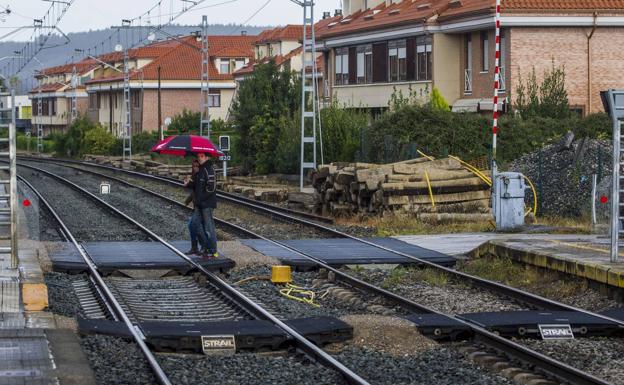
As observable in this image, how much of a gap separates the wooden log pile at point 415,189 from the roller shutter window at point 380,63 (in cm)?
2528

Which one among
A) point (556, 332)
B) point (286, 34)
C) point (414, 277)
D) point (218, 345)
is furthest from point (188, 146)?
point (286, 34)

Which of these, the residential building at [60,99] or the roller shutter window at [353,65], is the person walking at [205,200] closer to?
the roller shutter window at [353,65]

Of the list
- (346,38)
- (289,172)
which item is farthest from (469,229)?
(346,38)

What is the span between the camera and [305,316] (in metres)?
14.6

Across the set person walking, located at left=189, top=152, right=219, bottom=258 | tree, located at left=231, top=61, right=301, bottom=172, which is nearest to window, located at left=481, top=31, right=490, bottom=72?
tree, located at left=231, top=61, right=301, bottom=172

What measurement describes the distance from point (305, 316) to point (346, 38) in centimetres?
4422

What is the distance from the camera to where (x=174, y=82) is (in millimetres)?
97812

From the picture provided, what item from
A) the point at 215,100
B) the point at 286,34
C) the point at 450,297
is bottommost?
the point at 450,297

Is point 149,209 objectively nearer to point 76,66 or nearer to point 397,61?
point 397,61

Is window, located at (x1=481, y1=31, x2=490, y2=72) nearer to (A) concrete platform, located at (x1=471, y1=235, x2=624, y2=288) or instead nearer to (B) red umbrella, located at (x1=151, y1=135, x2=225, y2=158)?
(A) concrete platform, located at (x1=471, y1=235, x2=624, y2=288)

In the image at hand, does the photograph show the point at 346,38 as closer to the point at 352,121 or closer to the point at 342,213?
the point at 352,121

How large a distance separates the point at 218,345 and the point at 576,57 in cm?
3743

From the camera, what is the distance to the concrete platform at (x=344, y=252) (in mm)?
20203

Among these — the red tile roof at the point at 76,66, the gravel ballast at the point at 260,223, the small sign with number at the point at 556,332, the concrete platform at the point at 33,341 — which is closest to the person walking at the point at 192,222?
the concrete platform at the point at 33,341
